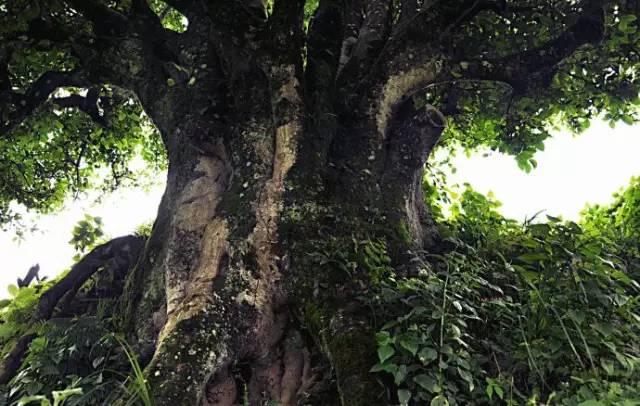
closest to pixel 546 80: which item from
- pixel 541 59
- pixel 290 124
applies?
pixel 541 59

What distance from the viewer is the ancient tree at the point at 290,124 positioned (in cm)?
325

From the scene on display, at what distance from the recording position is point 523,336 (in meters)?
2.78

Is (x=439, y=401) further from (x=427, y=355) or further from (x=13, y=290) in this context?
(x=13, y=290)

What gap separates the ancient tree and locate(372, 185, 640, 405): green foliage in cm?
24

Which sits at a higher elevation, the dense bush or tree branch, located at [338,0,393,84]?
tree branch, located at [338,0,393,84]

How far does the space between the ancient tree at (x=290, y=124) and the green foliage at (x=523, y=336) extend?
24 centimetres

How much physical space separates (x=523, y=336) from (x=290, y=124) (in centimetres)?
231

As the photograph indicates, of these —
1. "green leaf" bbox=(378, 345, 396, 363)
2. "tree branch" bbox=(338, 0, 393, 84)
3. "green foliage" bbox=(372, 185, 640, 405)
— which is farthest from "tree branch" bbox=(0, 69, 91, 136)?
"green leaf" bbox=(378, 345, 396, 363)

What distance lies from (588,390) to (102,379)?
111 inches

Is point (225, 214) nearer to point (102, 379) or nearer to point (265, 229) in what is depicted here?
point (265, 229)

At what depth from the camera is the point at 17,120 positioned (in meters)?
5.33

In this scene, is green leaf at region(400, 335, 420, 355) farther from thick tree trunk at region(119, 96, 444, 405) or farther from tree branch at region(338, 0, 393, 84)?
tree branch at region(338, 0, 393, 84)

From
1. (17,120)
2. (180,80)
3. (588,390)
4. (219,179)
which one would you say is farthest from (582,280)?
(17,120)

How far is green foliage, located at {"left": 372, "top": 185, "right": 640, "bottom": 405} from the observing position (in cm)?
255
